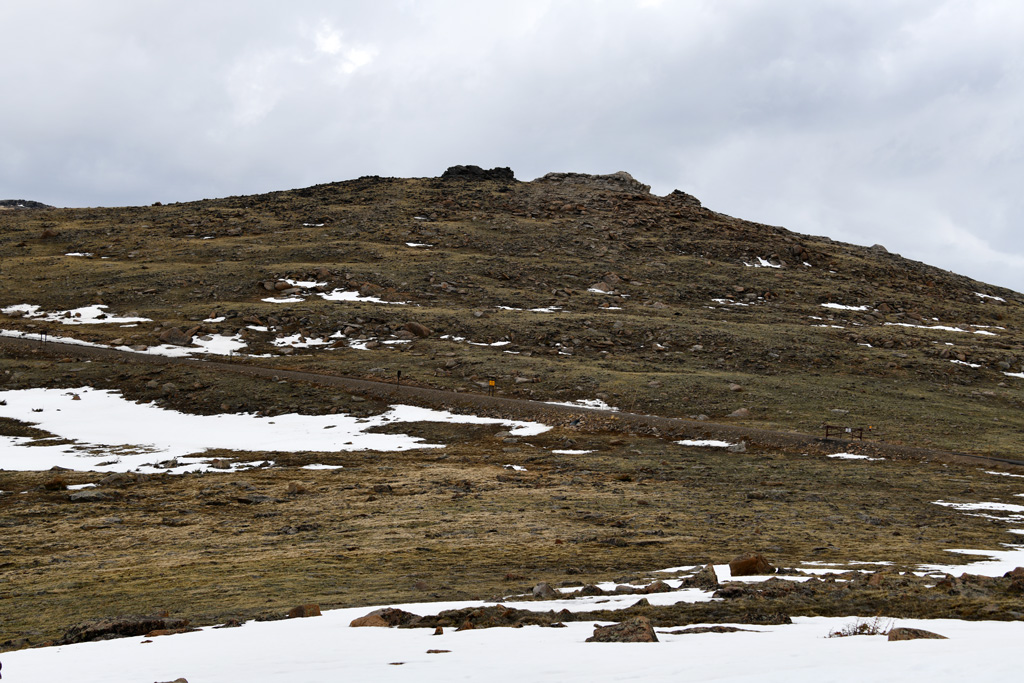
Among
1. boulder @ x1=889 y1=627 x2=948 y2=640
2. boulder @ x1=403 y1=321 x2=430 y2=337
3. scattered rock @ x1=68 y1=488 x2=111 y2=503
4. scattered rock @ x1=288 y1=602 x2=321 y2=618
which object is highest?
boulder @ x1=403 y1=321 x2=430 y2=337

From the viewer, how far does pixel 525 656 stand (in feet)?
24.4

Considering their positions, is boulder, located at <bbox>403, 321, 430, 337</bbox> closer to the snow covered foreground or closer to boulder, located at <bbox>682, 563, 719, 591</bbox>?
boulder, located at <bbox>682, 563, 719, 591</bbox>

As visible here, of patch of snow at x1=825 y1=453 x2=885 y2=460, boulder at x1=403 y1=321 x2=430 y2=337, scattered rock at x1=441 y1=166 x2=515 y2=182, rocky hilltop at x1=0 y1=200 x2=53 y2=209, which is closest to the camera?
patch of snow at x1=825 y1=453 x2=885 y2=460

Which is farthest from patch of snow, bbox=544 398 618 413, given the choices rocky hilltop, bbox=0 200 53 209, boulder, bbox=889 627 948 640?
rocky hilltop, bbox=0 200 53 209

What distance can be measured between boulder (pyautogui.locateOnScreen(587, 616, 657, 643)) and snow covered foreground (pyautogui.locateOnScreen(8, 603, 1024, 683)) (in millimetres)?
157

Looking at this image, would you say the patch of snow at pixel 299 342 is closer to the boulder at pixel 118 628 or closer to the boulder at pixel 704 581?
the boulder at pixel 118 628

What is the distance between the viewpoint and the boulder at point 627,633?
25.8 ft

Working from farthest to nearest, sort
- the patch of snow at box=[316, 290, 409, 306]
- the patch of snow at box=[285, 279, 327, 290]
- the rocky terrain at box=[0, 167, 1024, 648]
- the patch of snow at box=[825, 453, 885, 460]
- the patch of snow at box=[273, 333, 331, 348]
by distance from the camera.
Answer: the patch of snow at box=[285, 279, 327, 290], the patch of snow at box=[316, 290, 409, 306], the patch of snow at box=[273, 333, 331, 348], the patch of snow at box=[825, 453, 885, 460], the rocky terrain at box=[0, 167, 1024, 648]

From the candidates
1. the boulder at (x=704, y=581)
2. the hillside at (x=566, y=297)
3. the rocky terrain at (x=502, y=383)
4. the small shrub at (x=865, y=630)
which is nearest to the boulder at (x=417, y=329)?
the rocky terrain at (x=502, y=383)

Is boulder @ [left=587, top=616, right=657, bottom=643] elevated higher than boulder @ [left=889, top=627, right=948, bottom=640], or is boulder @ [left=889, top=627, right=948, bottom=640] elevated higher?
boulder @ [left=889, top=627, right=948, bottom=640]

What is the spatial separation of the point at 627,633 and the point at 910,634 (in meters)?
2.88

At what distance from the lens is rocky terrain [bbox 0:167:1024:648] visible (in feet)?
43.1

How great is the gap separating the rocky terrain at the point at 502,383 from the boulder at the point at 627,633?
231cm

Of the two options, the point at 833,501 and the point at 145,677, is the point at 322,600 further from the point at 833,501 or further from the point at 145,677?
the point at 833,501
